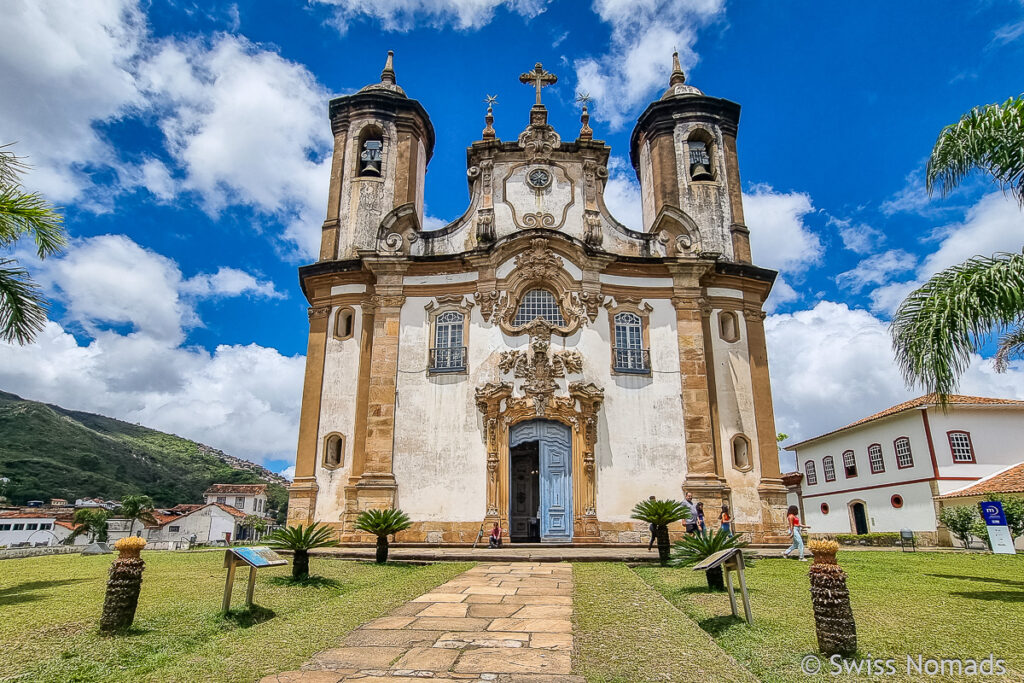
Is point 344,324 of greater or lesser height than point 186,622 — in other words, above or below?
above

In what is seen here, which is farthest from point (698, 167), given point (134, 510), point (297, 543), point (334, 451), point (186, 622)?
point (134, 510)

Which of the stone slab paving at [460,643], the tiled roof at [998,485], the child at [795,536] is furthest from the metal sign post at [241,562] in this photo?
the tiled roof at [998,485]

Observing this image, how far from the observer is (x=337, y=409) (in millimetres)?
16875

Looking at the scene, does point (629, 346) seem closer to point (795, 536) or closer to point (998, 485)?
point (795, 536)

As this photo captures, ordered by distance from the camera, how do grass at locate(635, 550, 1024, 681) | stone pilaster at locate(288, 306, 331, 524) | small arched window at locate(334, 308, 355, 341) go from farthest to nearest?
small arched window at locate(334, 308, 355, 341) → stone pilaster at locate(288, 306, 331, 524) → grass at locate(635, 550, 1024, 681)

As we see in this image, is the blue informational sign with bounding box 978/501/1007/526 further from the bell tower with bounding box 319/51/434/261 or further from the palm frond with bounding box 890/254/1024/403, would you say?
the bell tower with bounding box 319/51/434/261

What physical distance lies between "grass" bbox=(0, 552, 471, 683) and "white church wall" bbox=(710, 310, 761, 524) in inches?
352

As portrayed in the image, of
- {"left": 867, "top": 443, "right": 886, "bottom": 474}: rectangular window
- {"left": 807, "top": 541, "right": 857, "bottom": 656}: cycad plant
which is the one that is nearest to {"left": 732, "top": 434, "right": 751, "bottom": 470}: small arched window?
{"left": 807, "top": 541, "right": 857, "bottom": 656}: cycad plant

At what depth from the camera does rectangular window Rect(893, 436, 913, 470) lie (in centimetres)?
2545

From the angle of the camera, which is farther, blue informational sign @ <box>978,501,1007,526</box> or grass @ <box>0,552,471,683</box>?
blue informational sign @ <box>978,501,1007,526</box>

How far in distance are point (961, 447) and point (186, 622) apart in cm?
2724

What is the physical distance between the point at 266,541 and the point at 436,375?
23.9 feet

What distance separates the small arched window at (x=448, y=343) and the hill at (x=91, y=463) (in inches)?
1849

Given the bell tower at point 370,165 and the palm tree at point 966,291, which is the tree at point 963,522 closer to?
the palm tree at point 966,291
